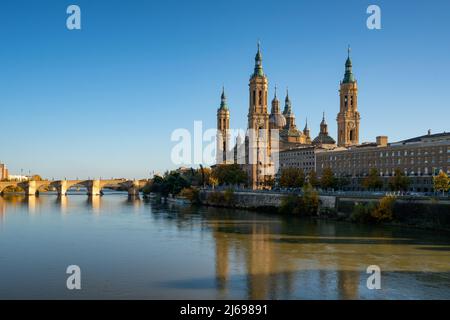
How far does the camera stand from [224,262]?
83.1 feet

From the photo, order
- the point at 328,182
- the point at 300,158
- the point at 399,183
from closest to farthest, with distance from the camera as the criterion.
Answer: the point at 399,183 < the point at 328,182 < the point at 300,158

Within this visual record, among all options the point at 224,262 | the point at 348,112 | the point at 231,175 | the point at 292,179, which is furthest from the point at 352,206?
the point at 348,112

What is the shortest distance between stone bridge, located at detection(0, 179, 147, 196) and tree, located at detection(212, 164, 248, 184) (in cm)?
3753

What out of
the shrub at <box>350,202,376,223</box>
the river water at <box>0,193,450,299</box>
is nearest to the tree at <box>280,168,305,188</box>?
the shrub at <box>350,202,376,223</box>

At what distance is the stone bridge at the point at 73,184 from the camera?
113 m

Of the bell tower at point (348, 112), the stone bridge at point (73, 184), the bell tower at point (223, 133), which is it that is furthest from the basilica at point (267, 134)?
the stone bridge at point (73, 184)

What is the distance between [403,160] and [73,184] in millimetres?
81911

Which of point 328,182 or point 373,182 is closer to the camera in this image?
point 373,182

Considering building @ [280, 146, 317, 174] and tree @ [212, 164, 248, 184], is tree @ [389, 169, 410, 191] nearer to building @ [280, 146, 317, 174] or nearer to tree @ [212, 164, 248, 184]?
building @ [280, 146, 317, 174]

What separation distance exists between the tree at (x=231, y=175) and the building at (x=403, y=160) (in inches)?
712

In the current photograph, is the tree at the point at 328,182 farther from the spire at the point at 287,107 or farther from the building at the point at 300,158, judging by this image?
the spire at the point at 287,107

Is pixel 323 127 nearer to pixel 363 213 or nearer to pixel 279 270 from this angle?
pixel 363 213
